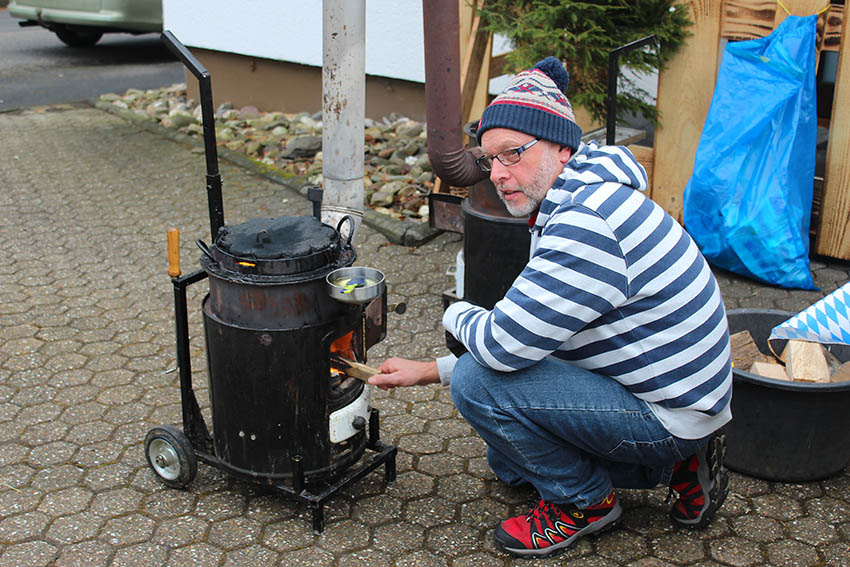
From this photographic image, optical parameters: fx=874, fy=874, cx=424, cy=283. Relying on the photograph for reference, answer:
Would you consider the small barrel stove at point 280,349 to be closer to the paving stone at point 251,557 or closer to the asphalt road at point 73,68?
the paving stone at point 251,557

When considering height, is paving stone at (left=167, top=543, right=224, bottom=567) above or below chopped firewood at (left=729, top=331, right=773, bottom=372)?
below

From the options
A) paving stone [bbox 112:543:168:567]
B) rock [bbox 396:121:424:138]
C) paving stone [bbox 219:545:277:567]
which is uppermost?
rock [bbox 396:121:424:138]

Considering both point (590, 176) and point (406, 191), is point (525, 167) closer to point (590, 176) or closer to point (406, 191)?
point (590, 176)

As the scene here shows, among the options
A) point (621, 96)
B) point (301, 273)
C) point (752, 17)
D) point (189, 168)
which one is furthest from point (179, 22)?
point (301, 273)

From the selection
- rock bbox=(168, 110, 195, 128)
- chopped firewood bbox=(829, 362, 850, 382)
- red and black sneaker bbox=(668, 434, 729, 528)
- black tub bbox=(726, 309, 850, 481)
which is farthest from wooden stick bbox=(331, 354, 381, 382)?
rock bbox=(168, 110, 195, 128)

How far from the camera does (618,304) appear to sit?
8.75ft

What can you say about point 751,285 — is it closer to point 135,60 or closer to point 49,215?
point 49,215

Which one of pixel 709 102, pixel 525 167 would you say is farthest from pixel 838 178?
pixel 525 167

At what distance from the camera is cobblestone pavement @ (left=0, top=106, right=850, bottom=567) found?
10.3 feet

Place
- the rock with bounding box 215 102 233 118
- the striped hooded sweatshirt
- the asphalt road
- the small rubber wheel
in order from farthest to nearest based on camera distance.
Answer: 1. the small rubber wheel
2. the asphalt road
3. the rock with bounding box 215 102 233 118
4. the striped hooded sweatshirt

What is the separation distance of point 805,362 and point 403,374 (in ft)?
5.37

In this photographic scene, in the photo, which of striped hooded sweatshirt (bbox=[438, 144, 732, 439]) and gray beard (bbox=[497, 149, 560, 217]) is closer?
striped hooded sweatshirt (bbox=[438, 144, 732, 439])

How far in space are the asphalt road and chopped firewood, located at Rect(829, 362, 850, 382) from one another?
9.16 meters

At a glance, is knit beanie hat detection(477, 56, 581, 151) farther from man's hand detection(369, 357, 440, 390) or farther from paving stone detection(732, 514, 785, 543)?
paving stone detection(732, 514, 785, 543)
